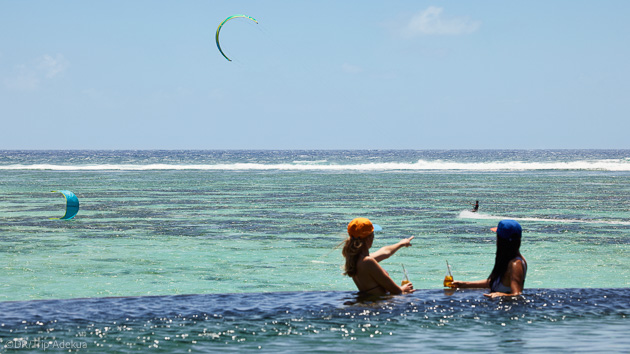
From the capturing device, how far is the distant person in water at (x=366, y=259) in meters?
9.48

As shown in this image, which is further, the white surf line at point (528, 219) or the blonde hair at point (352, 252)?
the white surf line at point (528, 219)

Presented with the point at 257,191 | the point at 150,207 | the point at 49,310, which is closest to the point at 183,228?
the point at 150,207

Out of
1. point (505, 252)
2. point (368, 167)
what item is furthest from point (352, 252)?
point (368, 167)

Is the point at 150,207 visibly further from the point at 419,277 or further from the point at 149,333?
the point at 149,333

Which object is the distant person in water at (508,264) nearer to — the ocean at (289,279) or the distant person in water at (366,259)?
the ocean at (289,279)

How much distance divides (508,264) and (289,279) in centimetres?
556

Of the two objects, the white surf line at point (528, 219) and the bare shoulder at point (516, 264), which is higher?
the bare shoulder at point (516, 264)

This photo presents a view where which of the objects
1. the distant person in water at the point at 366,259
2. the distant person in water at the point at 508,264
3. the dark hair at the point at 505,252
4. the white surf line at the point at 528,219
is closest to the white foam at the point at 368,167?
the white surf line at the point at 528,219

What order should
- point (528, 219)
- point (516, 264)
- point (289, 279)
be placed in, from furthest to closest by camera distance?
point (528, 219) → point (289, 279) → point (516, 264)

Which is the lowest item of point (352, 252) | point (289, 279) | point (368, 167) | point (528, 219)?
point (368, 167)

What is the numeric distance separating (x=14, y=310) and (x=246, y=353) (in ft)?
11.3

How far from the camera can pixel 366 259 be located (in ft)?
32.0

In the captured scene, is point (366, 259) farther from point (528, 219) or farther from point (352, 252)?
point (528, 219)

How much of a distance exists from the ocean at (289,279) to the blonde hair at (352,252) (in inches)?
18.5
